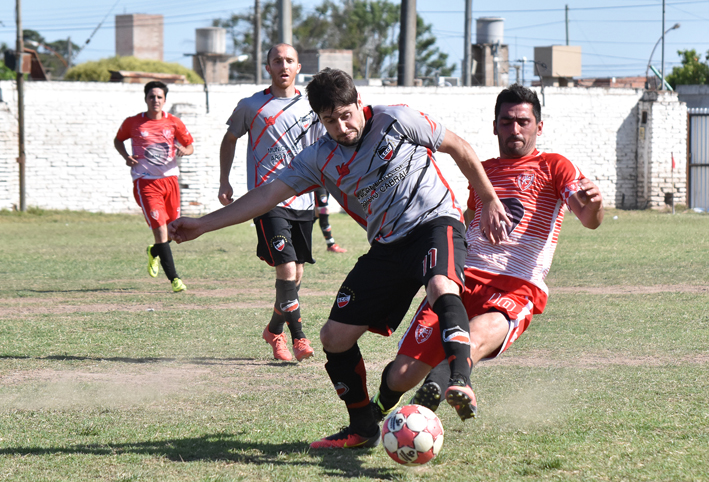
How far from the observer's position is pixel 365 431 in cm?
402

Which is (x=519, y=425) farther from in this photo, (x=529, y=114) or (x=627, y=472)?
(x=529, y=114)

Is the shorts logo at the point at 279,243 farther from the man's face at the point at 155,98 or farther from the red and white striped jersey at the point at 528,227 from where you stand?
the man's face at the point at 155,98

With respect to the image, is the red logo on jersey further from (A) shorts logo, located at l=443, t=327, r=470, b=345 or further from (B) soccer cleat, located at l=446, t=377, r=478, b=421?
(B) soccer cleat, located at l=446, t=377, r=478, b=421

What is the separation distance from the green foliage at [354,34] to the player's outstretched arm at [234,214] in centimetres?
5743

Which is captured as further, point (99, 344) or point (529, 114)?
point (99, 344)

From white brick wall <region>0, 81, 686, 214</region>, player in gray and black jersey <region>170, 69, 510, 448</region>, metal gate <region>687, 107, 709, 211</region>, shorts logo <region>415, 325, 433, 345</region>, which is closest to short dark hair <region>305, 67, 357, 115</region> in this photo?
player in gray and black jersey <region>170, 69, 510, 448</region>

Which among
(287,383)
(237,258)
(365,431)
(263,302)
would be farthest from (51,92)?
(365,431)

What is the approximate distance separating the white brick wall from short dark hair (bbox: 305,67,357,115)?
19155mm

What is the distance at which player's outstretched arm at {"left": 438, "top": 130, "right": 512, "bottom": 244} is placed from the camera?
159 inches

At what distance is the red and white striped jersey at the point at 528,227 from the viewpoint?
4.30 meters

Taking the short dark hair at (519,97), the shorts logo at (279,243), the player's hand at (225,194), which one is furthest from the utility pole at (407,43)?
the short dark hair at (519,97)

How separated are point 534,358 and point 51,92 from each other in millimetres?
19358

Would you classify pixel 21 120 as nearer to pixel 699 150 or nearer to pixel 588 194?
pixel 699 150

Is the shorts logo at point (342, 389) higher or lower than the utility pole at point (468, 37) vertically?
lower
